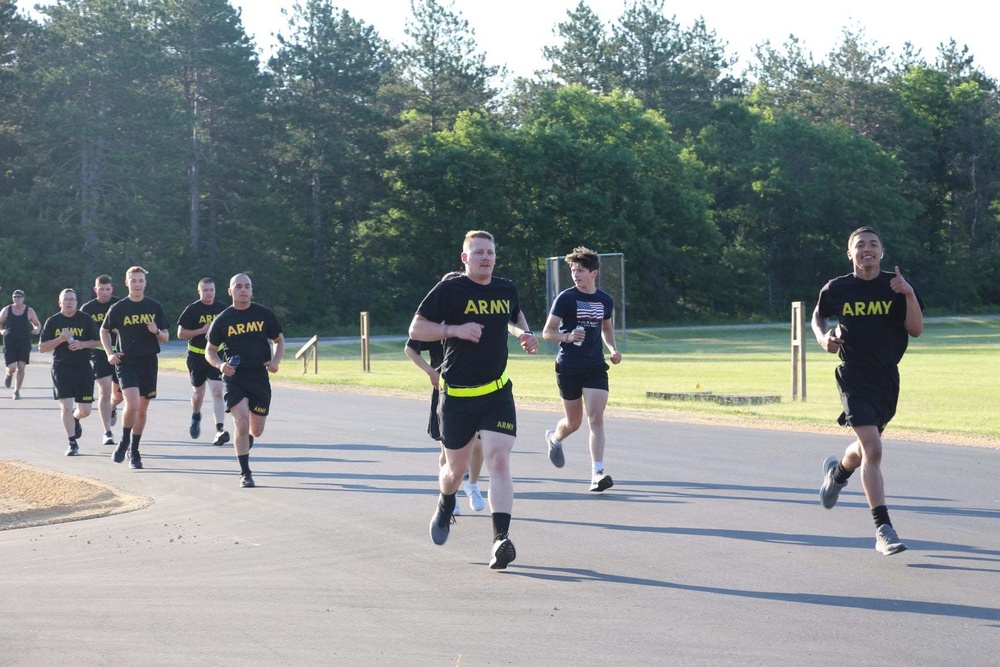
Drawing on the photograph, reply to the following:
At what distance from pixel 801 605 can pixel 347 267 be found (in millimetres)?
63646

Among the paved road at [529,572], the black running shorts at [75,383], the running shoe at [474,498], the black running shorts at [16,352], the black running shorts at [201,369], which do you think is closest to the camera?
the paved road at [529,572]

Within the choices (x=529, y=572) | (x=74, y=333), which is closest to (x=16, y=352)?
(x=74, y=333)

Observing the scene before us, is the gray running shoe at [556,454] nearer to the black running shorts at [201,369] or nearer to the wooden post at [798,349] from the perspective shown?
the black running shorts at [201,369]

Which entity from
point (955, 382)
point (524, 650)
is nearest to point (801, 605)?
point (524, 650)

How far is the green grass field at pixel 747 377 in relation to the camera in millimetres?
19797

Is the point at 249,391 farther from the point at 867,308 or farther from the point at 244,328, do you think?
the point at 867,308

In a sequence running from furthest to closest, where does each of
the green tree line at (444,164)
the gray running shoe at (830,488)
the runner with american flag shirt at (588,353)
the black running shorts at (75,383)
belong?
the green tree line at (444,164) → the black running shorts at (75,383) → the runner with american flag shirt at (588,353) → the gray running shoe at (830,488)

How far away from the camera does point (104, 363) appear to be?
51.4 feet

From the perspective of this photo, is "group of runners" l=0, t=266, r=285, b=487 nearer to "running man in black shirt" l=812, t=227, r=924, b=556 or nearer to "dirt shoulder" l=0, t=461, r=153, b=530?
"dirt shoulder" l=0, t=461, r=153, b=530

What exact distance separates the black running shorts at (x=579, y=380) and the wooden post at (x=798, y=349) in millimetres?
11123

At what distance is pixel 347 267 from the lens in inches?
2739

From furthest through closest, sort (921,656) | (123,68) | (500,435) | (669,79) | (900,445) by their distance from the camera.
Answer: (669,79)
(123,68)
(900,445)
(500,435)
(921,656)

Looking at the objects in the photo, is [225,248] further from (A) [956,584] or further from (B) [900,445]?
(A) [956,584]

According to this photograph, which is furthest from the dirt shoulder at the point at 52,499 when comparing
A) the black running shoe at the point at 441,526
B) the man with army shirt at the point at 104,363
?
the black running shoe at the point at 441,526
